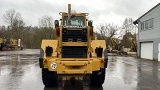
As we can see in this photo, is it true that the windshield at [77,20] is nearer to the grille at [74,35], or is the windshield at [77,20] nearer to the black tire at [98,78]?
the grille at [74,35]

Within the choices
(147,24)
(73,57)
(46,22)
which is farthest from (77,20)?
(46,22)

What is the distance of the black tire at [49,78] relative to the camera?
36.7ft

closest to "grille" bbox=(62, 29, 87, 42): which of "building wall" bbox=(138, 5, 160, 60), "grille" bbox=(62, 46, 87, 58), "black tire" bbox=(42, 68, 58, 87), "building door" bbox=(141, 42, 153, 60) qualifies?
"grille" bbox=(62, 46, 87, 58)

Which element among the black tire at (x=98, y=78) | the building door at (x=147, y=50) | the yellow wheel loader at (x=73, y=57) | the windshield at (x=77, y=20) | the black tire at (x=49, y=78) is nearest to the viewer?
the yellow wheel loader at (x=73, y=57)

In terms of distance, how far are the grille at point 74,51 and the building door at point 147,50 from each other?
23812mm

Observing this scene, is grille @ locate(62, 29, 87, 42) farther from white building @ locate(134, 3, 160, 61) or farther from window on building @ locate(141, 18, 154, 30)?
window on building @ locate(141, 18, 154, 30)

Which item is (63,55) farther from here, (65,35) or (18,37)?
(18,37)

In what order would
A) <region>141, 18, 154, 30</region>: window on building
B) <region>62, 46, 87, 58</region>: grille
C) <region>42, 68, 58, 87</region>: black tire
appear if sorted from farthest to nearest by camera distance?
1. <region>141, 18, 154, 30</region>: window on building
2. <region>42, 68, 58, 87</region>: black tire
3. <region>62, 46, 87, 58</region>: grille

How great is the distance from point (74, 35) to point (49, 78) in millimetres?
1909

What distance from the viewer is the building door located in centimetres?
3385

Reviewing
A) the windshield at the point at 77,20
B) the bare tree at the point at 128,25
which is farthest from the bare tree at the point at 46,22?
the windshield at the point at 77,20

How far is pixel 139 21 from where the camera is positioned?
39.4m

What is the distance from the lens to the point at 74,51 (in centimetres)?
1103

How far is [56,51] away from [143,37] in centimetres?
2787
